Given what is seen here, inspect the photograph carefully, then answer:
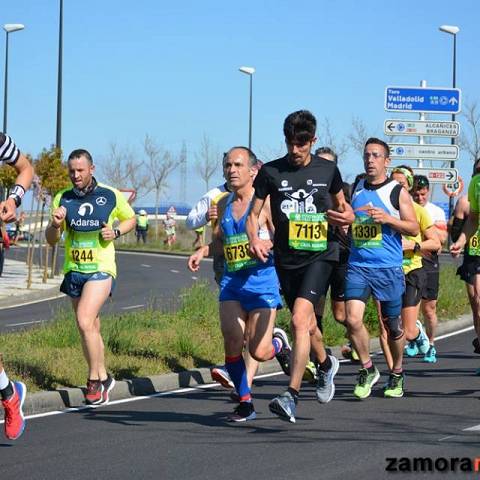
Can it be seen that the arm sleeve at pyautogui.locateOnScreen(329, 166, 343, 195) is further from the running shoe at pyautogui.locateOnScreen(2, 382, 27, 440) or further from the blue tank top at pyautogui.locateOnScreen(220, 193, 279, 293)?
the running shoe at pyautogui.locateOnScreen(2, 382, 27, 440)

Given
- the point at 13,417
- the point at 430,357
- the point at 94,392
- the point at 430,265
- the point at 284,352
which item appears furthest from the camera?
the point at 430,265

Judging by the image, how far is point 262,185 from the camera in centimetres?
920

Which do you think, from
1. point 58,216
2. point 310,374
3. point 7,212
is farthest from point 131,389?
point 7,212

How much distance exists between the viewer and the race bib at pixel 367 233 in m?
10.7

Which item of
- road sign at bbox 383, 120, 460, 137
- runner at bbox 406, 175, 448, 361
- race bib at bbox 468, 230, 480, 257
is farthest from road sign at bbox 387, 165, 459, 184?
race bib at bbox 468, 230, 480, 257

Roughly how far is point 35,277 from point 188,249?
2165cm

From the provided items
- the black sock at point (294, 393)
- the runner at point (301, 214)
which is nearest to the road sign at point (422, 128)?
the runner at point (301, 214)

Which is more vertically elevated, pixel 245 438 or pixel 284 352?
pixel 284 352

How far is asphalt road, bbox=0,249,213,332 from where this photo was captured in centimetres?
2202

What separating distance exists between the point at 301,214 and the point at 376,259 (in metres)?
1.72

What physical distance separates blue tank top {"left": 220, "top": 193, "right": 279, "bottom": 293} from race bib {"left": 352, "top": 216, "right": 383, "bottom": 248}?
4.48 ft

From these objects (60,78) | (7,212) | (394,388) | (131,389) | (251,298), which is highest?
(60,78)

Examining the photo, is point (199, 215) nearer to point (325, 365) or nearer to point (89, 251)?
point (89, 251)

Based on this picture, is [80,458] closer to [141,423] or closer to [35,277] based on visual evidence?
[141,423]
